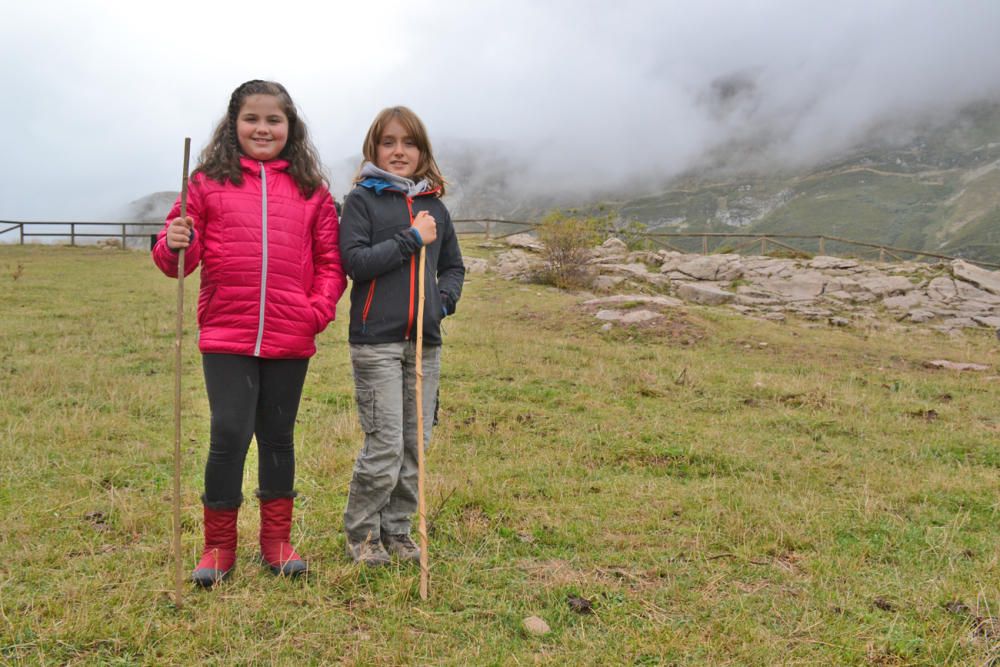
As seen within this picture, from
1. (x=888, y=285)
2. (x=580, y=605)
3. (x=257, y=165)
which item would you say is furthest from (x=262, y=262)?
(x=888, y=285)

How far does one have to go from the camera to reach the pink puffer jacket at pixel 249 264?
302 cm

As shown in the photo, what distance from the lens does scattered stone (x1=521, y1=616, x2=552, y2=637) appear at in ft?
9.33

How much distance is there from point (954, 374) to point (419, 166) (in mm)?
8928

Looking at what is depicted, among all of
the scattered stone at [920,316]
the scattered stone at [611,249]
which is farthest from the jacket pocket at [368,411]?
the scattered stone at [611,249]

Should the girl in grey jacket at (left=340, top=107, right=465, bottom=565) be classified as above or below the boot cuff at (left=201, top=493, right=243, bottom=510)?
above

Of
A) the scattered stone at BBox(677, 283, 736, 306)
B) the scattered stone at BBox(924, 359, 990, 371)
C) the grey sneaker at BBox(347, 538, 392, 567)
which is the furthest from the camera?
the scattered stone at BBox(677, 283, 736, 306)

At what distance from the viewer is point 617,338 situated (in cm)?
1095

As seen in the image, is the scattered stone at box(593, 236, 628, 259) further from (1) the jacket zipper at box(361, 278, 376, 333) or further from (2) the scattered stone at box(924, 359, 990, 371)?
(1) the jacket zipper at box(361, 278, 376, 333)

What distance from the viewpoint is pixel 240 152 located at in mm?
3174

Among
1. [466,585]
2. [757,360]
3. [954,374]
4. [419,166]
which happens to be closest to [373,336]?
[419,166]

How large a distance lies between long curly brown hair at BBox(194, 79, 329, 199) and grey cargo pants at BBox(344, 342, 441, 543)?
0.84 meters

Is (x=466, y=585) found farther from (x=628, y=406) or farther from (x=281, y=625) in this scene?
(x=628, y=406)

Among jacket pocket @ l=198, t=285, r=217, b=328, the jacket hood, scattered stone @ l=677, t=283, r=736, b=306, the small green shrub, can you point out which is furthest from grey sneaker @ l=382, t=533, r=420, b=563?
scattered stone @ l=677, t=283, r=736, b=306

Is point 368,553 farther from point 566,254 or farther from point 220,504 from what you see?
point 566,254
